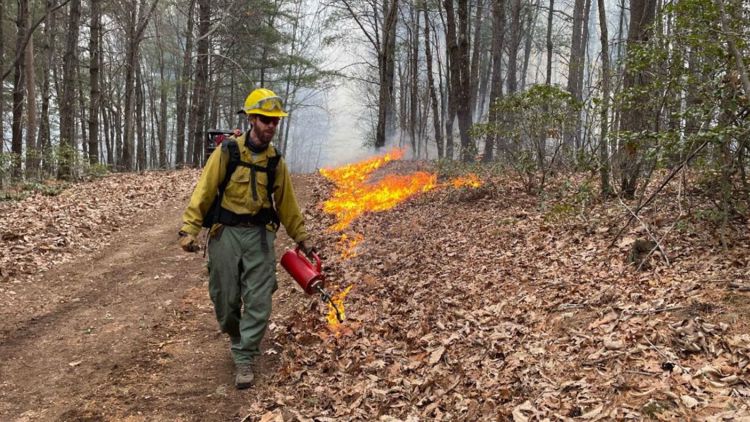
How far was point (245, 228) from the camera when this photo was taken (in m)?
5.01

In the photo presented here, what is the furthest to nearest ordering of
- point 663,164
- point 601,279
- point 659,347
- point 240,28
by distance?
1. point 240,28
2. point 663,164
3. point 601,279
4. point 659,347

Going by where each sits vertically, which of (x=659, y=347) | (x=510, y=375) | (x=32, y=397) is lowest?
(x=32, y=397)

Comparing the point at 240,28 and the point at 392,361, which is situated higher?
the point at 240,28

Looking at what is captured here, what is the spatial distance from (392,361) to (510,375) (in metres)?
1.22

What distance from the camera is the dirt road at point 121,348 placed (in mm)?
4473

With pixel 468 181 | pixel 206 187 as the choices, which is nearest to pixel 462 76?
pixel 468 181

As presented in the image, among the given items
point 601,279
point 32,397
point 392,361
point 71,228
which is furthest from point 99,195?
point 601,279

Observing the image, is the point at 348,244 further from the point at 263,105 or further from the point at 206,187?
Result: the point at 263,105

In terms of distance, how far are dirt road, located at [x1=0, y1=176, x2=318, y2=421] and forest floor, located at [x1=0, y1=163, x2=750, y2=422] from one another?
0.02 m

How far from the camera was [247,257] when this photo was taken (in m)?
4.99

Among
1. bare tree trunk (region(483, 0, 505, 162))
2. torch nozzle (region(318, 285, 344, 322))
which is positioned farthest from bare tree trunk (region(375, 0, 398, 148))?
torch nozzle (region(318, 285, 344, 322))

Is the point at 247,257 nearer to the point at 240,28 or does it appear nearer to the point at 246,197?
the point at 246,197

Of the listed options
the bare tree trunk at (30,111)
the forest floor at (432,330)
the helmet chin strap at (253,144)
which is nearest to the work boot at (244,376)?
the forest floor at (432,330)

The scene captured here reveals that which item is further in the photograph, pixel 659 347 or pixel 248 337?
pixel 248 337
